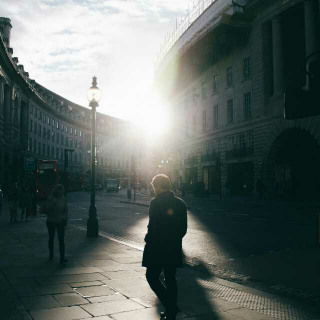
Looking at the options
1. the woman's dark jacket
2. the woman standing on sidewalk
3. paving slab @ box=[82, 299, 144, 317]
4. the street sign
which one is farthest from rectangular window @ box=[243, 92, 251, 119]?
the woman's dark jacket

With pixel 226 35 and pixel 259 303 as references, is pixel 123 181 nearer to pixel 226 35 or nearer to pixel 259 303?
pixel 226 35

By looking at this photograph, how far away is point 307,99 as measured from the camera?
3793mm

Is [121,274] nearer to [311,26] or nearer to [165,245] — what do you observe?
[165,245]

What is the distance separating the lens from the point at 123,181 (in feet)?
406

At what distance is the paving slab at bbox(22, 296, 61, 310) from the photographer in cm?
512

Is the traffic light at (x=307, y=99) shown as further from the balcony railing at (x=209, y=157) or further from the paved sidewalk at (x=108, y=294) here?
the balcony railing at (x=209, y=157)

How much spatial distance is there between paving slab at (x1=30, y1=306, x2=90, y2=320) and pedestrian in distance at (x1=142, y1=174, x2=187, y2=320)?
38.2 inches

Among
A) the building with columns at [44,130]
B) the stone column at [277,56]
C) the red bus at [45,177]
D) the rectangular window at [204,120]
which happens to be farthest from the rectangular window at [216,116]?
the building with columns at [44,130]

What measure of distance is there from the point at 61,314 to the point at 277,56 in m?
35.1

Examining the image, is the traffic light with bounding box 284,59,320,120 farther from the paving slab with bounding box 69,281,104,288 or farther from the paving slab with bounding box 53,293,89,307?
the paving slab with bounding box 69,281,104,288

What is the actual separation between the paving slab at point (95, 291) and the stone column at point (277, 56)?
32.1 m

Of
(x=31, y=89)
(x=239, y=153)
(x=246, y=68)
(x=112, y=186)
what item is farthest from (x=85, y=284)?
(x=112, y=186)

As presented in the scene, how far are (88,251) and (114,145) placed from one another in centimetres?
11388

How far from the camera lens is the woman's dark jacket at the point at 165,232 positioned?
15.5 feet
